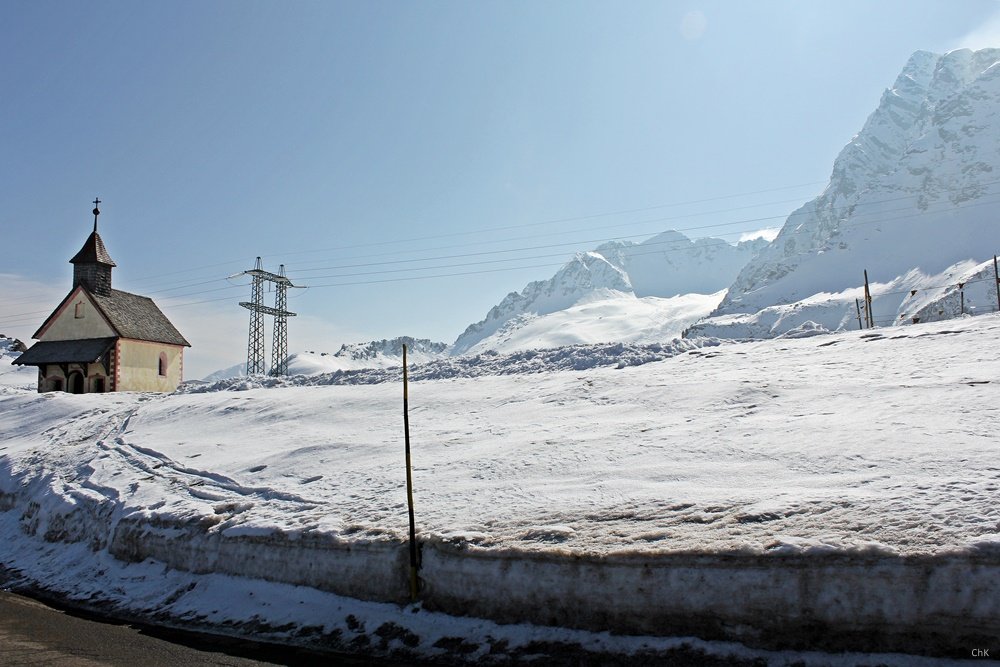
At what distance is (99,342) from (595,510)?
34987mm

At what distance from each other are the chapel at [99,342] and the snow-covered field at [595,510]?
18542 mm

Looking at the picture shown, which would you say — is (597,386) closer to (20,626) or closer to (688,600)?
(688,600)

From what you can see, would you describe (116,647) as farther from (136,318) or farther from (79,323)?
(136,318)

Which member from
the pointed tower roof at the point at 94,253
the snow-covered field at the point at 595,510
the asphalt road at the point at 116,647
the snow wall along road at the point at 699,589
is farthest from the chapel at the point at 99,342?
the snow wall along road at the point at 699,589

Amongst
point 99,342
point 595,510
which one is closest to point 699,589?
point 595,510

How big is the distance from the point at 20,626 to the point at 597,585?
7895 mm

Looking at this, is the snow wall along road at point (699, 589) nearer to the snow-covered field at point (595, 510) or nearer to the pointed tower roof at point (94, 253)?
the snow-covered field at point (595, 510)

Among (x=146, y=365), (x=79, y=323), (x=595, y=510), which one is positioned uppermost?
(x=79, y=323)

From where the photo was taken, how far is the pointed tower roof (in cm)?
3647

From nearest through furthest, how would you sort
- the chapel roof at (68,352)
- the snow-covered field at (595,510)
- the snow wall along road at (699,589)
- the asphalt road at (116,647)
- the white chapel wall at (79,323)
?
the snow wall along road at (699,589)
the snow-covered field at (595,510)
the asphalt road at (116,647)
the chapel roof at (68,352)
the white chapel wall at (79,323)

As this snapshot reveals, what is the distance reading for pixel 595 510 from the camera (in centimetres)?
800

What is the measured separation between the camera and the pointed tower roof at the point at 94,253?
36469 mm

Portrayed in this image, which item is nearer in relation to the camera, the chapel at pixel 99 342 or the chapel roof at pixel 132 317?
the chapel at pixel 99 342

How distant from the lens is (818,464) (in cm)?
823
